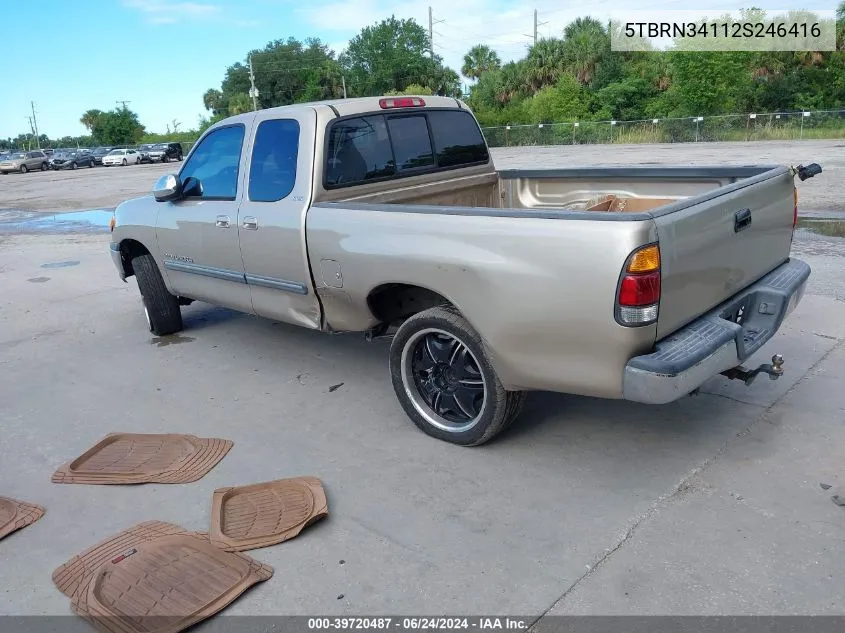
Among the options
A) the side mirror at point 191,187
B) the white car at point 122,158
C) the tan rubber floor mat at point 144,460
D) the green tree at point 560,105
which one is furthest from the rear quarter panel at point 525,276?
the white car at point 122,158

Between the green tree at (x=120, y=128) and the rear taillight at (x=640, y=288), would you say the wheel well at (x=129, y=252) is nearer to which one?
the rear taillight at (x=640, y=288)

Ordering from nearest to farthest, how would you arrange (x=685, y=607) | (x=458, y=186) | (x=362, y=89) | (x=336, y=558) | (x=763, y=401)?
(x=685, y=607) < (x=336, y=558) < (x=763, y=401) < (x=458, y=186) < (x=362, y=89)

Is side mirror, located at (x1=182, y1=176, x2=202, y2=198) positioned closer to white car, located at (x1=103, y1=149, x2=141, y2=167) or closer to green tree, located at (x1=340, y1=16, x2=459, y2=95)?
white car, located at (x1=103, y1=149, x2=141, y2=167)

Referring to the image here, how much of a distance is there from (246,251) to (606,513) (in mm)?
2924

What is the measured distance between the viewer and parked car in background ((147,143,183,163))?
49.4m

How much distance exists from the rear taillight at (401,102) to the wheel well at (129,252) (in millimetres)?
2767

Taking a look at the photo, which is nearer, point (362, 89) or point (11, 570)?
point (11, 570)

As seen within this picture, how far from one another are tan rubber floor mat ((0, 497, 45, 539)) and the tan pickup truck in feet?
6.09

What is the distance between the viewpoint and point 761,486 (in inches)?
137

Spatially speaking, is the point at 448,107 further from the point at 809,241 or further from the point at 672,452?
the point at 809,241

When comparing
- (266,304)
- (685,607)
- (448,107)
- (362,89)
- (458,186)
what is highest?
(362,89)

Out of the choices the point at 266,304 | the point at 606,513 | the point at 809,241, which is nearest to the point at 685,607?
the point at 606,513

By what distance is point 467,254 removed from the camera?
3568 mm

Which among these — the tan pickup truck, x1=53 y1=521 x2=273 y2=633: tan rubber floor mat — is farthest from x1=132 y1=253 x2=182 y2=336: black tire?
x1=53 y1=521 x2=273 y2=633: tan rubber floor mat
